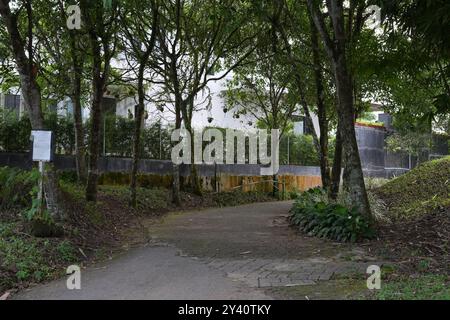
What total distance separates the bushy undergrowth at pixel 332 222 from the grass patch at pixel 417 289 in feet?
11.0

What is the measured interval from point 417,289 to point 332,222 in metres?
4.78

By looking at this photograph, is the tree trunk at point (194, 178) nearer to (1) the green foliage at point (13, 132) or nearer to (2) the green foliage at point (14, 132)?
(2) the green foliage at point (14, 132)

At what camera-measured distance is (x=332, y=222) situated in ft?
36.3

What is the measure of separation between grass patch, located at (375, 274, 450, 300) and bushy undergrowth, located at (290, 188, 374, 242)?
3.36 m

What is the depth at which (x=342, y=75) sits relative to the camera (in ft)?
36.8

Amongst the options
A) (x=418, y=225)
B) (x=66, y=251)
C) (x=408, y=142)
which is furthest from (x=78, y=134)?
(x=408, y=142)

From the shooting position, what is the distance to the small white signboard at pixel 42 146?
8609mm

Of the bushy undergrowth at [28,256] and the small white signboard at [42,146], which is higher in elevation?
the small white signboard at [42,146]

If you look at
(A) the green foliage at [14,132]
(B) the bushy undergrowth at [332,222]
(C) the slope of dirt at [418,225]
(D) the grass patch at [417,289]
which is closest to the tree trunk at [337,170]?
(B) the bushy undergrowth at [332,222]

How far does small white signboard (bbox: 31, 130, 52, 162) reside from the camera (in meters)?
8.61

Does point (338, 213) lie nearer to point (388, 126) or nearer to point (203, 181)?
point (203, 181)
